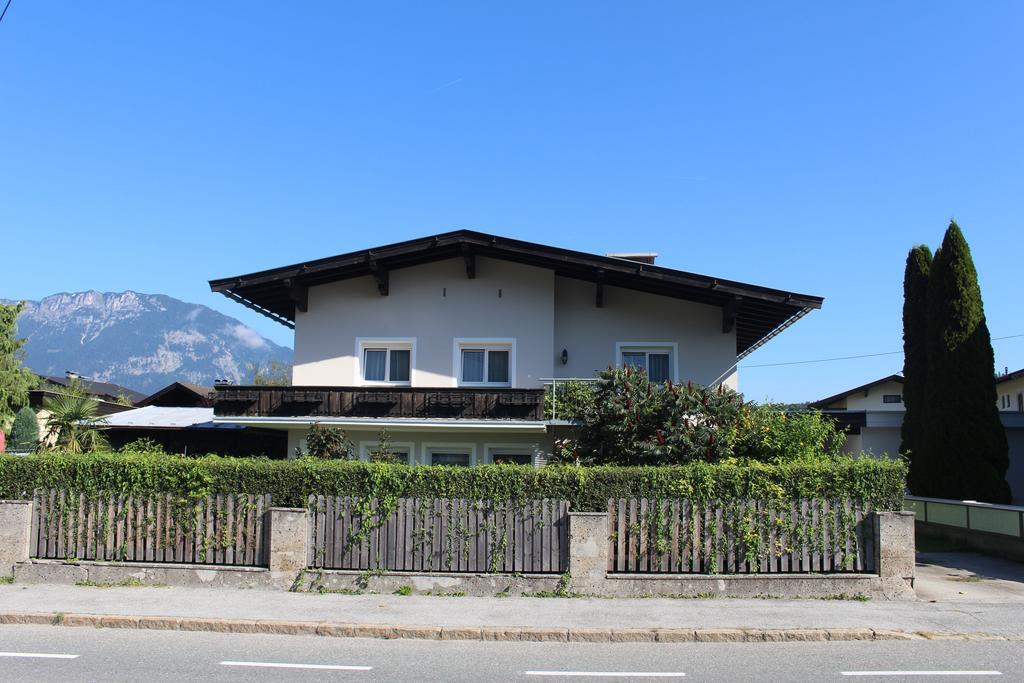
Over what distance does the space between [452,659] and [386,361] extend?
12125mm

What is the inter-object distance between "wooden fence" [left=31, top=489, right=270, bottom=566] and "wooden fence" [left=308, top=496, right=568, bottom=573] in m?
1.03

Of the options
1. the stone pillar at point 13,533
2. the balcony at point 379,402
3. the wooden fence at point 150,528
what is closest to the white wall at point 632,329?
the balcony at point 379,402

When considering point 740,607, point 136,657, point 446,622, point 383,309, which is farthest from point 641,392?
point 136,657

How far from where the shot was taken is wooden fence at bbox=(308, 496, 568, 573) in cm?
1156

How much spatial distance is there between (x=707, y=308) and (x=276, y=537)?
12.0 metres

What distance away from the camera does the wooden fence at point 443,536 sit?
11562mm

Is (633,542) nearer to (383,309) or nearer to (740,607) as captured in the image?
(740,607)

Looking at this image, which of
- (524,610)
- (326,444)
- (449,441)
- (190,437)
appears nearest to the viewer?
(524,610)

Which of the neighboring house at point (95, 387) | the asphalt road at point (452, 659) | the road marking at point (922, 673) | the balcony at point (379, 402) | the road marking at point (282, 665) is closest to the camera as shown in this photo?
the asphalt road at point (452, 659)

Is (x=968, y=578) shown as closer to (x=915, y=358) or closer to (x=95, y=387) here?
(x=915, y=358)

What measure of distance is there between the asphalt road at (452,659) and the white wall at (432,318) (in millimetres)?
10444

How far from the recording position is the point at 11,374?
36969 mm

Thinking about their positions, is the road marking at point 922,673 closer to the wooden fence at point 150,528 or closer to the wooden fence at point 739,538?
the wooden fence at point 739,538

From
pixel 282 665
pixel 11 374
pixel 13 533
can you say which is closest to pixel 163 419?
pixel 13 533
